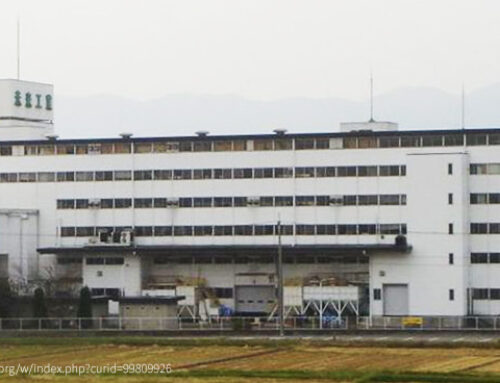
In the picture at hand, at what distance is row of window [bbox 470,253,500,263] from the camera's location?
89688 mm

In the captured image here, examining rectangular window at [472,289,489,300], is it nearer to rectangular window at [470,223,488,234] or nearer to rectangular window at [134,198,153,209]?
rectangular window at [470,223,488,234]

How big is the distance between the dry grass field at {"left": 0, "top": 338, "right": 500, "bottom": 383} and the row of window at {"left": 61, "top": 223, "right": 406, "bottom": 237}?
17.3 metres

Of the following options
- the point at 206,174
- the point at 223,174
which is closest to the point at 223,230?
the point at 223,174

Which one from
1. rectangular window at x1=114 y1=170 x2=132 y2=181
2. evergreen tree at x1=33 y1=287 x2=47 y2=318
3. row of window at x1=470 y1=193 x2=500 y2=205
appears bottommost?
evergreen tree at x1=33 y1=287 x2=47 y2=318

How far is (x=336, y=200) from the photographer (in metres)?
92.1

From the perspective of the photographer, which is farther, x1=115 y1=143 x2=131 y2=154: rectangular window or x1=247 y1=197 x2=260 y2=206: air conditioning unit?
x1=115 y1=143 x2=131 y2=154: rectangular window

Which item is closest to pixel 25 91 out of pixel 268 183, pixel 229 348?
pixel 268 183

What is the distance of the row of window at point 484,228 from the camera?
89875 millimetres

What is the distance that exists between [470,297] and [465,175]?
23.7 ft

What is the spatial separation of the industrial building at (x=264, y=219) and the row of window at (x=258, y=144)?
3.4 inches

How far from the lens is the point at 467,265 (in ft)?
295

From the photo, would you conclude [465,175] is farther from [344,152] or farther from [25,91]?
[25,91]

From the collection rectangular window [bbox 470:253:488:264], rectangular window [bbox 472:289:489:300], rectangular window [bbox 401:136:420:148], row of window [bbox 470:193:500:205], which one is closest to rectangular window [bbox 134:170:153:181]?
rectangular window [bbox 401:136:420:148]

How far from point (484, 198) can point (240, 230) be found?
1507 cm
